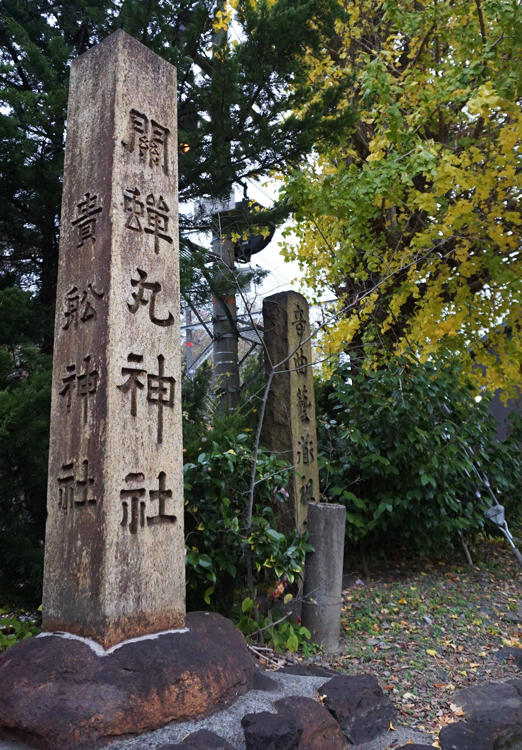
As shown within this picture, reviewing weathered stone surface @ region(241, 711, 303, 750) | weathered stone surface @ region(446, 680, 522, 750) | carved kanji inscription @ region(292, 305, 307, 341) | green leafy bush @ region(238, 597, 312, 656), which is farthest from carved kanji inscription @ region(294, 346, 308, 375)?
weathered stone surface @ region(241, 711, 303, 750)

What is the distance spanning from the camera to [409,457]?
5719mm

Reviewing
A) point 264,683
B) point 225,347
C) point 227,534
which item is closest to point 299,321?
point 225,347

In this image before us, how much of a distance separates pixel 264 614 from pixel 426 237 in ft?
15.4

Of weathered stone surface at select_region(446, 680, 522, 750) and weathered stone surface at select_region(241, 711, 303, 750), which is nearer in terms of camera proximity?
weathered stone surface at select_region(241, 711, 303, 750)

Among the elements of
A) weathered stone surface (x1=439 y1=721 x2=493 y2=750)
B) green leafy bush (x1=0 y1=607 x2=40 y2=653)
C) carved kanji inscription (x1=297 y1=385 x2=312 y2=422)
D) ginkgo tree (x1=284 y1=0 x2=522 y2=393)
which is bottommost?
weathered stone surface (x1=439 y1=721 x2=493 y2=750)

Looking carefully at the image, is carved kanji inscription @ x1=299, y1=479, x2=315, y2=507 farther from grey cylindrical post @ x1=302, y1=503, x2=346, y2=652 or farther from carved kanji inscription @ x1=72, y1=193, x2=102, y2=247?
carved kanji inscription @ x1=72, y1=193, x2=102, y2=247

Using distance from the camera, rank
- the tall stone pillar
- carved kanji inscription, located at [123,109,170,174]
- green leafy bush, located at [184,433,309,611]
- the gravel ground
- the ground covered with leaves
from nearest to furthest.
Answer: the gravel ground
carved kanji inscription, located at [123,109,170,174]
the ground covered with leaves
green leafy bush, located at [184,433,309,611]
the tall stone pillar

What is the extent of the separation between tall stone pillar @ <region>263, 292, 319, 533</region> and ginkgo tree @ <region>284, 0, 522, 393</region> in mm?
1426

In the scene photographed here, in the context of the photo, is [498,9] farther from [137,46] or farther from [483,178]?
[137,46]

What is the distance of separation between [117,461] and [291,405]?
2.29m

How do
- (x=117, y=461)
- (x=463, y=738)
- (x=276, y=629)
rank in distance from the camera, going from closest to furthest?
(x=117, y=461) < (x=463, y=738) < (x=276, y=629)

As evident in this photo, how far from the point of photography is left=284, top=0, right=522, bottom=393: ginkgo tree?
20.2ft

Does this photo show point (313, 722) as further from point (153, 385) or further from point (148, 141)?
point (148, 141)

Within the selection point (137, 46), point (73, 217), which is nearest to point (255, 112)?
point (137, 46)
